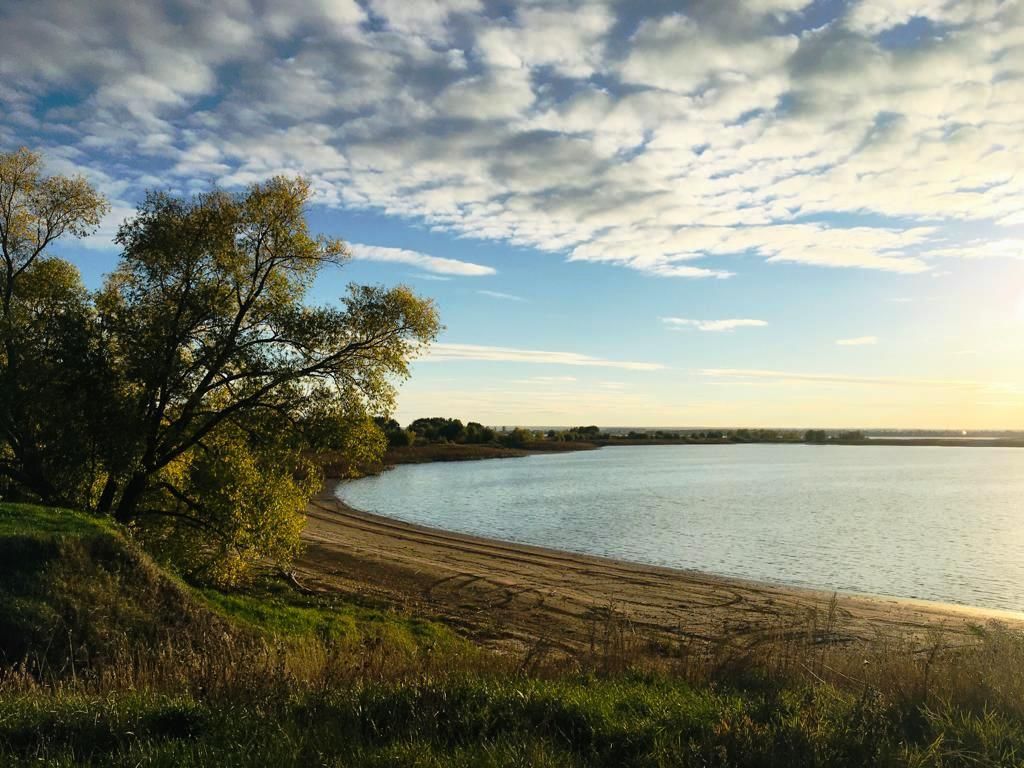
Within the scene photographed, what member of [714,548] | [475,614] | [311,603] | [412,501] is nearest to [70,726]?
[311,603]

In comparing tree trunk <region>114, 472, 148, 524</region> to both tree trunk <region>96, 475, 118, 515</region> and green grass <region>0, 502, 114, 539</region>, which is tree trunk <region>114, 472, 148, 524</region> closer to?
tree trunk <region>96, 475, 118, 515</region>

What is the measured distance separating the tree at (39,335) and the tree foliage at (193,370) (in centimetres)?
4

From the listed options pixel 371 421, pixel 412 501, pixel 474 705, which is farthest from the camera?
pixel 412 501

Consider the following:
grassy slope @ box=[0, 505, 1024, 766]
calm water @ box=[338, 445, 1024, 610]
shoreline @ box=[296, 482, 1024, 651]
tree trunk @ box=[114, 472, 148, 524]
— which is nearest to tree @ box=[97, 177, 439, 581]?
tree trunk @ box=[114, 472, 148, 524]

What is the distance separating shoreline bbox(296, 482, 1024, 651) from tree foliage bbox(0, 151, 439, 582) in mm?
4353

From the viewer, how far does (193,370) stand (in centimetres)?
1672

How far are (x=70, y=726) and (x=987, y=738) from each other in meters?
7.78

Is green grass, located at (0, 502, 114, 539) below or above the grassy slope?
above

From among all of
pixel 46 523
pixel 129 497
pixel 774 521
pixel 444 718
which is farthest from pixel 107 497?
pixel 774 521

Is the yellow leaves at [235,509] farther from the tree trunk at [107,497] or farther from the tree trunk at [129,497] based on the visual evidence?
the tree trunk at [107,497]

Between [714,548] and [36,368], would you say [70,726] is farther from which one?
[714,548]

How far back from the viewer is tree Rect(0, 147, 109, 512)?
50.2 feet

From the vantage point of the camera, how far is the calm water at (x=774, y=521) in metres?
27.7

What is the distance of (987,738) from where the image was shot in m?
5.75
